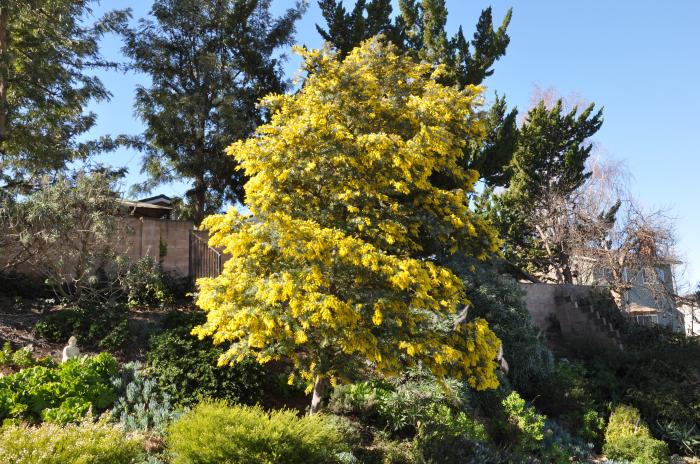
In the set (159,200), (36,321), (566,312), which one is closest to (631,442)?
(566,312)

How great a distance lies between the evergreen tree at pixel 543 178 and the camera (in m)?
21.7

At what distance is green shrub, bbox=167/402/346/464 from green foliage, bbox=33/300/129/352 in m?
4.38

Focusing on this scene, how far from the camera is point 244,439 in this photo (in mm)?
6016

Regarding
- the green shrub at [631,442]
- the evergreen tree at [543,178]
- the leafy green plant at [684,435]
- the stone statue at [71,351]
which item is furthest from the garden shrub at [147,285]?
the evergreen tree at [543,178]

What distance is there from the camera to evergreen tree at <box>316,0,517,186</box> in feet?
56.1

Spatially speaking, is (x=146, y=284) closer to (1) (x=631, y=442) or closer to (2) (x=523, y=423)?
(2) (x=523, y=423)

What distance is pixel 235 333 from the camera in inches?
280

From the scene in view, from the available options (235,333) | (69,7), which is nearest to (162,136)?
(69,7)

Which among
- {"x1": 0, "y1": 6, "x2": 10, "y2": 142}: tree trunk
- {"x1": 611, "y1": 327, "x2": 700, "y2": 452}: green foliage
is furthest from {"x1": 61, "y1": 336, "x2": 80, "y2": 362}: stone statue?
{"x1": 611, "y1": 327, "x2": 700, "y2": 452}: green foliage

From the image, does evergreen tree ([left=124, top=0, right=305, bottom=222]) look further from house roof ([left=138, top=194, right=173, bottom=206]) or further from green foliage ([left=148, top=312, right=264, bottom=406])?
green foliage ([left=148, top=312, right=264, bottom=406])

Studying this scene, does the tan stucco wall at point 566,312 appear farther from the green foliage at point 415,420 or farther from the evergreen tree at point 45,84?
the evergreen tree at point 45,84

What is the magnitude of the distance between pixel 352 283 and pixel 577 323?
500 inches

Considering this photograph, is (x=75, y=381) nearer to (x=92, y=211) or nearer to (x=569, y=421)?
(x=92, y=211)

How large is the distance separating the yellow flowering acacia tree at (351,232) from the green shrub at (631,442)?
17.8 ft
